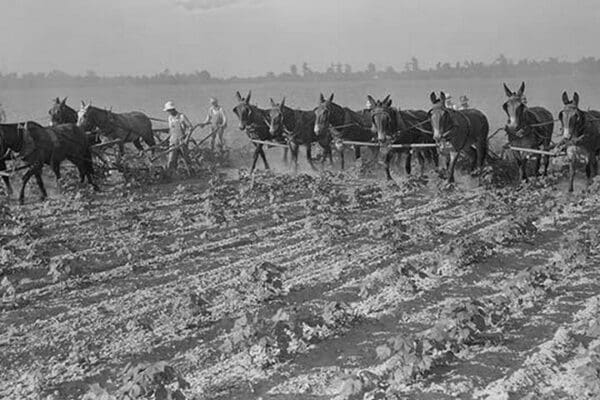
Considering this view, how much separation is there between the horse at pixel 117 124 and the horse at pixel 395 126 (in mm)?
5693

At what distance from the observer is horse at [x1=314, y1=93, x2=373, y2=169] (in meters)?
16.6

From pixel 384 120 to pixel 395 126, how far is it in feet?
1.45

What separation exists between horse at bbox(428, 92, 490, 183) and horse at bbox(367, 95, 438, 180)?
32.3 inches

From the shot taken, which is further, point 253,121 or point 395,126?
point 253,121

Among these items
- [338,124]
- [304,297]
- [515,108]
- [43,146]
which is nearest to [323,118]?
[338,124]

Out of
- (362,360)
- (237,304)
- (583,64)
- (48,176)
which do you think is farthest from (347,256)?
(583,64)

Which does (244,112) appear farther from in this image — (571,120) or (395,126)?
(571,120)

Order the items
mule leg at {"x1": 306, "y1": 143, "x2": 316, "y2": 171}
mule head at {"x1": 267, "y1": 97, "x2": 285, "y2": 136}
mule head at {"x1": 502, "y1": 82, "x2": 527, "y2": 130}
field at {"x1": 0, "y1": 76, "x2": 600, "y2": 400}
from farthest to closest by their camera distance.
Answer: mule leg at {"x1": 306, "y1": 143, "x2": 316, "y2": 171} → mule head at {"x1": 267, "y1": 97, "x2": 285, "y2": 136} → mule head at {"x1": 502, "y1": 82, "x2": 527, "y2": 130} → field at {"x1": 0, "y1": 76, "x2": 600, "y2": 400}

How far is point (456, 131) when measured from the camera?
1448 centimetres

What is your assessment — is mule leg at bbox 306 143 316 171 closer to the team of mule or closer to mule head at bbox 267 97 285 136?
the team of mule

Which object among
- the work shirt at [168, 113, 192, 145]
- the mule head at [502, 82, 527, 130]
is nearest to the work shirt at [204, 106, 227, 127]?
the work shirt at [168, 113, 192, 145]

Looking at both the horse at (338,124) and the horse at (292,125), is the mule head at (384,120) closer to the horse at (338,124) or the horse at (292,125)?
the horse at (338,124)

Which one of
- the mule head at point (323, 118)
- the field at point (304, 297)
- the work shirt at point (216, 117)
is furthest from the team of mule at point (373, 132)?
the work shirt at point (216, 117)

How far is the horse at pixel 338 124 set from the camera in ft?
54.6
